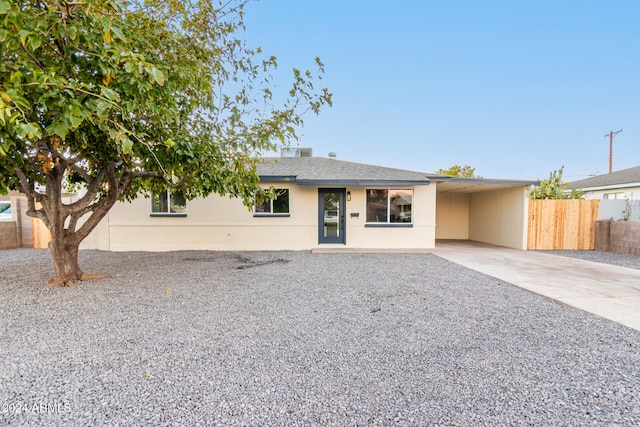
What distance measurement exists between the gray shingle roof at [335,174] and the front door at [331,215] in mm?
650

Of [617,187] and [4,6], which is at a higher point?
[4,6]

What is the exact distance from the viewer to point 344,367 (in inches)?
97.9

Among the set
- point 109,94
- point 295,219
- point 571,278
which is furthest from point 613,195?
point 109,94

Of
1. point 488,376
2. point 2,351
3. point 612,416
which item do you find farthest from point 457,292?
point 2,351

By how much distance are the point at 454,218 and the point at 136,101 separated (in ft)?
47.2

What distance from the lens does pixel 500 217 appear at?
11500 mm

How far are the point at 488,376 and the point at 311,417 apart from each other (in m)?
1.61

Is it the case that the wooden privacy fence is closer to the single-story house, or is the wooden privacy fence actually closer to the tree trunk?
the single-story house

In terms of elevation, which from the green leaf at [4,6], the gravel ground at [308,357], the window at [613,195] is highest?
the green leaf at [4,6]

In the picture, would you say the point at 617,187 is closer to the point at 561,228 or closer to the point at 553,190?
the point at 553,190

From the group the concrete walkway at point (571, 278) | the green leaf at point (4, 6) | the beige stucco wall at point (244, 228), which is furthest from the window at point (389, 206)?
the green leaf at point (4, 6)

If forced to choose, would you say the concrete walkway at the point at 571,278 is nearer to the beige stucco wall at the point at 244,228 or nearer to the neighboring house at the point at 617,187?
the beige stucco wall at the point at 244,228

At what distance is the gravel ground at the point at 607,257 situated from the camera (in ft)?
25.1

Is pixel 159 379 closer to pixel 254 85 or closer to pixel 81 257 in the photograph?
pixel 254 85
